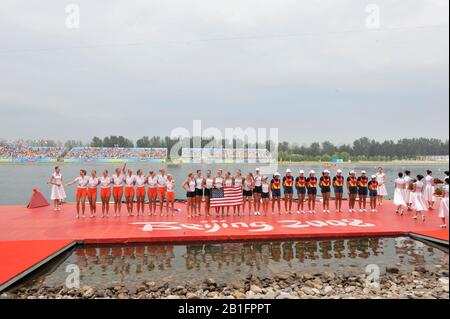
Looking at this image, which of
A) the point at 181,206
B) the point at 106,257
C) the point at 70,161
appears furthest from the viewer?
the point at 70,161

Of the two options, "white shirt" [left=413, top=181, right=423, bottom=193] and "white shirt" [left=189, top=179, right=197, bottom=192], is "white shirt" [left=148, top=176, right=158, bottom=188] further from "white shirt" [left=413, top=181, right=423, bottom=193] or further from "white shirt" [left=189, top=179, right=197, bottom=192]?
"white shirt" [left=413, top=181, right=423, bottom=193]

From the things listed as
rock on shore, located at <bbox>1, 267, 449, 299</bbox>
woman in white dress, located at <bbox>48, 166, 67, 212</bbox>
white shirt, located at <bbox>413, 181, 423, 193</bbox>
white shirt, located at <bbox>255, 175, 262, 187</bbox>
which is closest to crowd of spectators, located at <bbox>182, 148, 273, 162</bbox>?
woman in white dress, located at <bbox>48, 166, 67, 212</bbox>

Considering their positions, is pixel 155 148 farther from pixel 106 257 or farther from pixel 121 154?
pixel 106 257

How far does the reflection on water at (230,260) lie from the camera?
6.55m

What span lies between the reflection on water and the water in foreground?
0.8 inches

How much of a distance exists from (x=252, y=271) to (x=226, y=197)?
499cm

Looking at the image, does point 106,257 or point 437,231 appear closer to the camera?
point 106,257

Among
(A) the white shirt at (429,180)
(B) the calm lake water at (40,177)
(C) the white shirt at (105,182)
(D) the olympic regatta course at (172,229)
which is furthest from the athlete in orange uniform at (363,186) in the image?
(C) the white shirt at (105,182)

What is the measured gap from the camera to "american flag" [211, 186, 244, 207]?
11578 millimetres

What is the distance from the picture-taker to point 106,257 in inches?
301

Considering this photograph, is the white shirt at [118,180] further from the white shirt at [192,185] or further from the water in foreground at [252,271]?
the water in foreground at [252,271]

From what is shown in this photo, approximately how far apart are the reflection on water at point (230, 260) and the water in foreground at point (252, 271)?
0.07 ft
